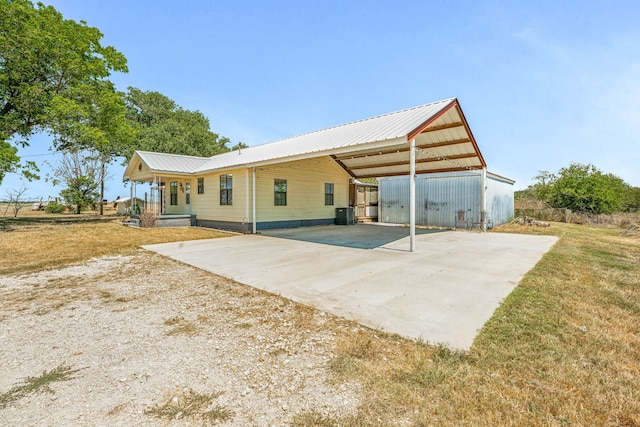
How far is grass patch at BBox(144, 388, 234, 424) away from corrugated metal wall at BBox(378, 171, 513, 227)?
1461 cm

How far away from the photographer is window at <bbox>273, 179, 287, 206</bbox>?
1334 centimetres

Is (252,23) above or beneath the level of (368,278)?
above

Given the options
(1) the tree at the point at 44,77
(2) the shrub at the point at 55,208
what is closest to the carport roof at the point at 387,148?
(1) the tree at the point at 44,77

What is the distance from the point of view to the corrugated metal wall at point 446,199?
14.2 m

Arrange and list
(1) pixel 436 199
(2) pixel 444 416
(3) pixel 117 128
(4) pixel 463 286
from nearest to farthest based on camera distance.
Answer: (2) pixel 444 416, (4) pixel 463 286, (1) pixel 436 199, (3) pixel 117 128

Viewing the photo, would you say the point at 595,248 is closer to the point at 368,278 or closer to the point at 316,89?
the point at 368,278

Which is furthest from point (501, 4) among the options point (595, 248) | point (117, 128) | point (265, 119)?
point (117, 128)

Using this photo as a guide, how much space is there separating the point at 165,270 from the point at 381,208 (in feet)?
45.1

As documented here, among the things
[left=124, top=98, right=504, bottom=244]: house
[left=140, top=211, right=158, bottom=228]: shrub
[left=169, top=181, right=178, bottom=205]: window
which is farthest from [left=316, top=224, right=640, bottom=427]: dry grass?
[left=169, top=181, right=178, bottom=205]: window

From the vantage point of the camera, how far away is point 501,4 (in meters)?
7.77

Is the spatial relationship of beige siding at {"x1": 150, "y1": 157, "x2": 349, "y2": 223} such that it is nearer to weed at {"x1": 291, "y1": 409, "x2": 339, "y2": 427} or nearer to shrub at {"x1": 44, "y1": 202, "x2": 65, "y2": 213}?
weed at {"x1": 291, "y1": 409, "x2": 339, "y2": 427}

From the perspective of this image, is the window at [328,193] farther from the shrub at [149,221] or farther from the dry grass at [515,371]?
the dry grass at [515,371]

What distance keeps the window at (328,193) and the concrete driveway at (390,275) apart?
6.29m

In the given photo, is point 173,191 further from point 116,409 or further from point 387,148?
point 116,409
